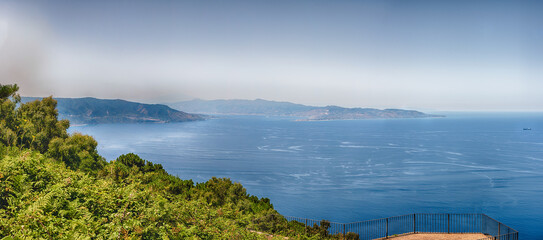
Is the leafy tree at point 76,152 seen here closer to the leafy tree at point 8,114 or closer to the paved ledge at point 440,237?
the leafy tree at point 8,114

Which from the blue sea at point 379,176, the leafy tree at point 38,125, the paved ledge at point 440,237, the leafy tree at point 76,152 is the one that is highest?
the leafy tree at point 38,125

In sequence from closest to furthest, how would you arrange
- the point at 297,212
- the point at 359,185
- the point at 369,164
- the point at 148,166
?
the point at 148,166 → the point at 297,212 → the point at 359,185 → the point at 369,164

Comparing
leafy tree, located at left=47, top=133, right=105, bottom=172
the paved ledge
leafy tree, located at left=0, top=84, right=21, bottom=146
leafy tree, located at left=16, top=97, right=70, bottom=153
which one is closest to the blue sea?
leafy tree, located at left=47, top=133, right=105, bottom=172

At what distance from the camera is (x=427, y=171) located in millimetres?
65688

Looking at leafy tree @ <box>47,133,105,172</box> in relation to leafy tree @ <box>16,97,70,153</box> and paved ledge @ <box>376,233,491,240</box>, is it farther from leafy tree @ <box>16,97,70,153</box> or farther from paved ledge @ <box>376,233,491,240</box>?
paved ledge @ <box>376,233,491,240</box>

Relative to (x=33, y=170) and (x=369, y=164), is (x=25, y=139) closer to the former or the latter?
(x=33, y=170)

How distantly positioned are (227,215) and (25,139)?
25737 mm

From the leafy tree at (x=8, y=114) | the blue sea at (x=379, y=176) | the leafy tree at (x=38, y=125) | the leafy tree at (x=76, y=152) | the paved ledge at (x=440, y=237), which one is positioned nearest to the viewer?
the paved ledge at (x=440, y=237)

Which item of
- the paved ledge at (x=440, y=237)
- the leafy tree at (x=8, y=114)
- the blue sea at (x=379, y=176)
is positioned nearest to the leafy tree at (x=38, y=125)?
the leafy tree at (x=8, y=114)

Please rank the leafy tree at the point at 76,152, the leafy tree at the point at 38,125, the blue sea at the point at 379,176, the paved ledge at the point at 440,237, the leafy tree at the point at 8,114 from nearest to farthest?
the paved ledge at the point at 440,237
the leafy tree at the point at 8,114
the leafy tree at the point at 38,125
the leafy tree at the point at 76,152
the blue sea at the point at 379,176

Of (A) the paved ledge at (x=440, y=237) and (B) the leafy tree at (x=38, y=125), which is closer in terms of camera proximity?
(A) the paved ledge at (x=440, y=237)

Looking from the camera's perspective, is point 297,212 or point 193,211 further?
point 297,212

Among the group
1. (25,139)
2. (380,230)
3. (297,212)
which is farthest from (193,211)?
(297,212)

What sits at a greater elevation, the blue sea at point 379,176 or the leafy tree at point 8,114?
the leafy tree at point 8,114
